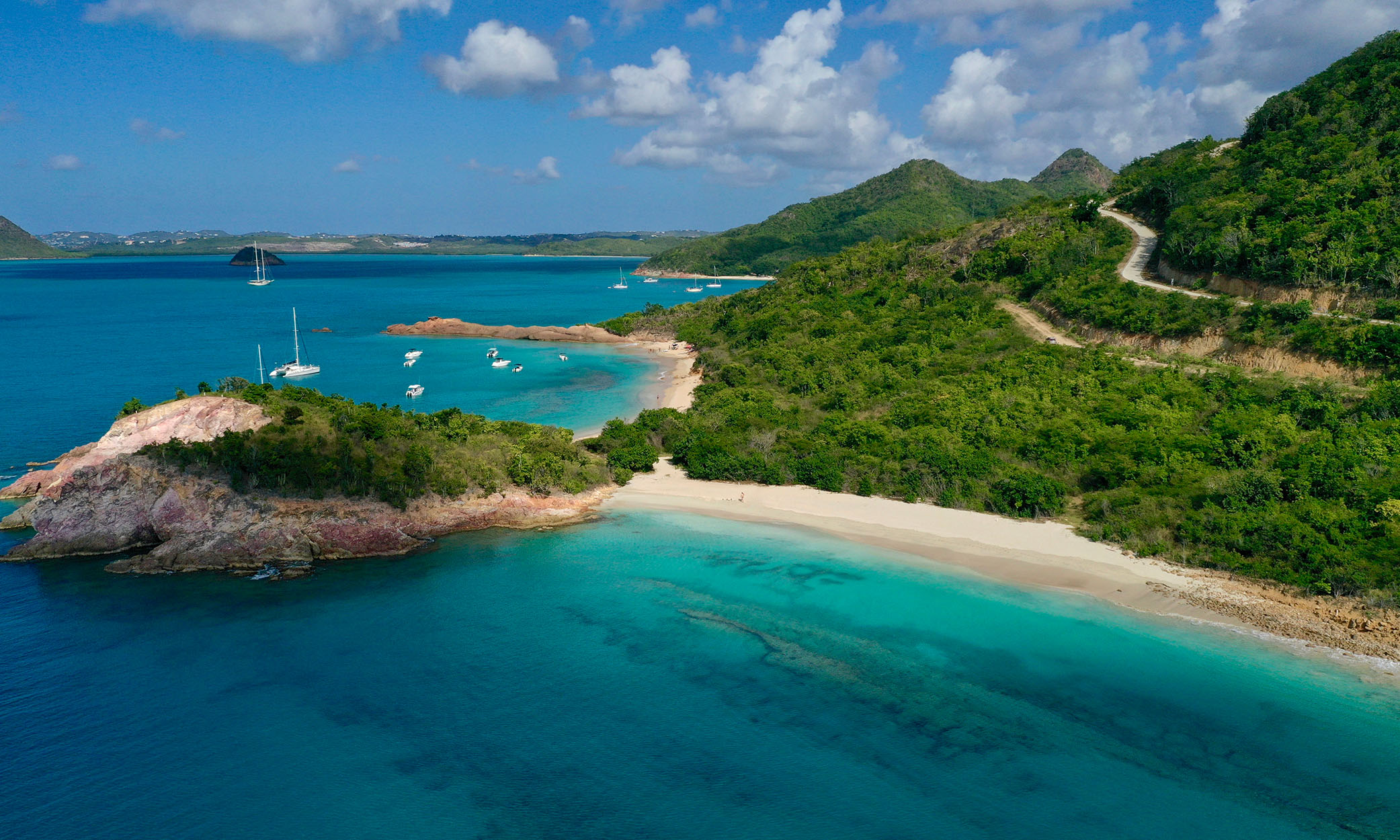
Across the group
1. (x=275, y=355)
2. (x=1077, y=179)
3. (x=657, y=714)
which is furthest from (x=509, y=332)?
(x=1077, y=179)

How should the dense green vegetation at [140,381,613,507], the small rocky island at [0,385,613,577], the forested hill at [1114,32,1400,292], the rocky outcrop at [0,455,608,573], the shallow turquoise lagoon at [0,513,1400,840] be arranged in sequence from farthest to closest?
1. the forested hill at [1114,32,1400,292]
2. the dense green vegetation at [140,381,613,507]
3. the small rocky island at [0,385,613,577]
4. the rocky outcrop at [0,455,608,573]
5. the shallow turquoise lagoon at [0,513,1400,840]

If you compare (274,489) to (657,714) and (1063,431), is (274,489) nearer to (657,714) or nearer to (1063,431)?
(657,714)

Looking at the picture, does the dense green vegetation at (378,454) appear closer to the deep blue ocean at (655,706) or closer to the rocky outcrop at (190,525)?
the rocky outcrop at (190,525)

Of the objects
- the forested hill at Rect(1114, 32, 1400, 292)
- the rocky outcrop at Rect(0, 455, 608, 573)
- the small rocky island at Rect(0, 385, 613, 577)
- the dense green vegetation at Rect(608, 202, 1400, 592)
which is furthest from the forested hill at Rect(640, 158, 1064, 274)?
the rocky outcrop at Rect(0, 455, 608, 573)

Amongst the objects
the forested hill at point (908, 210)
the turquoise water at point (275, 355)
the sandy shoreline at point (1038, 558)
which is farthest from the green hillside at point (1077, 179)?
the sandy shoreline at point (1038, 558)

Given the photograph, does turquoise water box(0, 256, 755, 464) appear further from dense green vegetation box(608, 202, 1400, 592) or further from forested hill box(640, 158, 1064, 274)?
forested hill box(640, 158, 1064, 274)

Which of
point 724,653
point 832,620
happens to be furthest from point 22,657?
point 832,620
